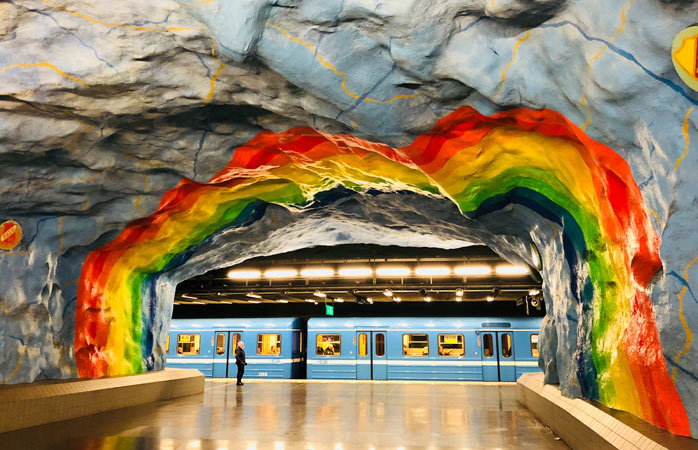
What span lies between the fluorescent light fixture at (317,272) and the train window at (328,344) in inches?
135

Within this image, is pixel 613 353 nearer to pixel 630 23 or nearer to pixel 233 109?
pixel 630 23

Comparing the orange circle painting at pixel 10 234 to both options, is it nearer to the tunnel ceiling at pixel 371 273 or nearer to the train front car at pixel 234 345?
the tunnel ceiling at pixel 371 273

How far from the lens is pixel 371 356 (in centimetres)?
1534

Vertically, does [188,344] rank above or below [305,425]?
above

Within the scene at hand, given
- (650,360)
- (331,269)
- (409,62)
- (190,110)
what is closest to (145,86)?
(190,110)

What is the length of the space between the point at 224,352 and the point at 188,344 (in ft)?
3.88

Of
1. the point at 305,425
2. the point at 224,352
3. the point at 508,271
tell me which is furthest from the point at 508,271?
the point at 224,352

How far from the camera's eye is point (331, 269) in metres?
12.8

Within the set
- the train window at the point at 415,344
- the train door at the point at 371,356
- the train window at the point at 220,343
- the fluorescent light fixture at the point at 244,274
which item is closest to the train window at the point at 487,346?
the train window at the point at 415,344

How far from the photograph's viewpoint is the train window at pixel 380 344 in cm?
1523

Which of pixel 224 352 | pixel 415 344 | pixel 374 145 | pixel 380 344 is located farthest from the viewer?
pixel 224 352

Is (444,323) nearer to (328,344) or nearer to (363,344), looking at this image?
(363,344)

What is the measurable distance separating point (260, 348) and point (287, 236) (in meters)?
7.17

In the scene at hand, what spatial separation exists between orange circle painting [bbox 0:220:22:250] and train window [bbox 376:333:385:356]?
33.0 feet
